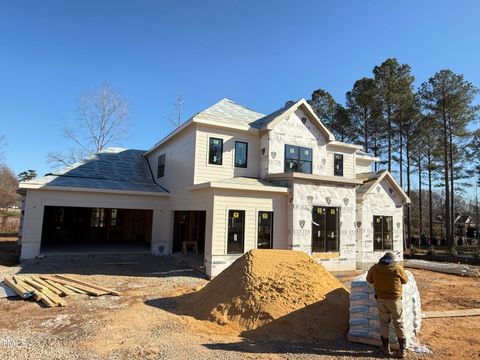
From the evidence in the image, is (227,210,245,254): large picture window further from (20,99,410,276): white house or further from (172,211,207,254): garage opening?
(172,211,207,254): garage opening

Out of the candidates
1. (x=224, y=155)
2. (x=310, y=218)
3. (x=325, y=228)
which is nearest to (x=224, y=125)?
(x=224, y=155)

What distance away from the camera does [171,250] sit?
667 inches

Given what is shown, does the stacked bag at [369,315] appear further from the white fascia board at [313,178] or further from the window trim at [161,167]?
the window trim at [161,167]

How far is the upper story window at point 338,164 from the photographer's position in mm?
18319

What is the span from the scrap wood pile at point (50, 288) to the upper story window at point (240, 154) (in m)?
7.97

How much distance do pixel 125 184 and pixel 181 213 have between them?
→ 3.43 meters

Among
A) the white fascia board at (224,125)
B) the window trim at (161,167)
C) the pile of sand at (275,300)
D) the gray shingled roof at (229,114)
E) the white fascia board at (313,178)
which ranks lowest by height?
the pile of sand at (275,300)

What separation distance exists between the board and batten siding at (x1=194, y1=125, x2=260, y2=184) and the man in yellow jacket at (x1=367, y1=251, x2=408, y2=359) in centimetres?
952

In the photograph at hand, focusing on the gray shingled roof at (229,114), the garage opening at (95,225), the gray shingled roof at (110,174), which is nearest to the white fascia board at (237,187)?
the gray shingled roof at (229,114)

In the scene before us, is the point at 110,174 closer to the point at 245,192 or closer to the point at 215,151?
the point at 215,151

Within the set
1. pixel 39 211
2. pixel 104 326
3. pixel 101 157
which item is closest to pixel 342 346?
pixel 104 326

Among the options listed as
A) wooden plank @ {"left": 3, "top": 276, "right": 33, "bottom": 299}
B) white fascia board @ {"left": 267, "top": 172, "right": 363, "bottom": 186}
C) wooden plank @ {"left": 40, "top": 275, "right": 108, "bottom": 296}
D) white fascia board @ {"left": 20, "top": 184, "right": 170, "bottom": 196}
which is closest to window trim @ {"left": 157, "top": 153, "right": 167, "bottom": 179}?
white fascia board @ {"left": 20, "top": 184, "right": 170, "bottom": 196}

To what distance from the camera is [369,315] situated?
6449 millimetres

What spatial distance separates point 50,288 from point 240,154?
928cm
